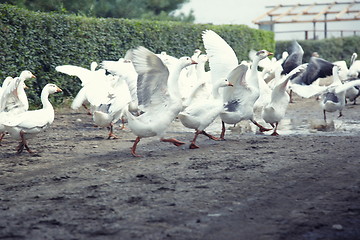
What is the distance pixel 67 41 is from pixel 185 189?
1038 centimetres

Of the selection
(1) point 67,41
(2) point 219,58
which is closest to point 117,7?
(1) point 67,41

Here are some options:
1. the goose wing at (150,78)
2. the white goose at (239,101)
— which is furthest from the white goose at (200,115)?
the white goose at (239,101)

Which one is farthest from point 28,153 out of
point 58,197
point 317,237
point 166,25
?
point 166,25

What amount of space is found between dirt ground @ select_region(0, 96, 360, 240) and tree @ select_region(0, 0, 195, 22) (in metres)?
11.0

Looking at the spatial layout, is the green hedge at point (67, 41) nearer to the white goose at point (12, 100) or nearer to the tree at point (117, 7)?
the tree at point (117, 7)

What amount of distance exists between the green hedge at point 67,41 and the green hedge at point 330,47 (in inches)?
527

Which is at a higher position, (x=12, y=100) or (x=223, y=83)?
(x=223, y=83)

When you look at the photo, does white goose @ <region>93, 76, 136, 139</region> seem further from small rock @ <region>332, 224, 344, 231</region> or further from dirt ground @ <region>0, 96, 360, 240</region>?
small rock @ <region>332, 224, 344, 231</region>

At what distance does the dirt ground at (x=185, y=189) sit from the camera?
4688mm

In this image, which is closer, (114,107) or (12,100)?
(12,100)

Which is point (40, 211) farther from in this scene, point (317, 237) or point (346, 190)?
point (346, 190)

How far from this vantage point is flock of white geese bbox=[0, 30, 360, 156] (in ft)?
27.4

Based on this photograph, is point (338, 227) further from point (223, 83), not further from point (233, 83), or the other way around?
point (233, 83)

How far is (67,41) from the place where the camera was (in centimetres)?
1560
